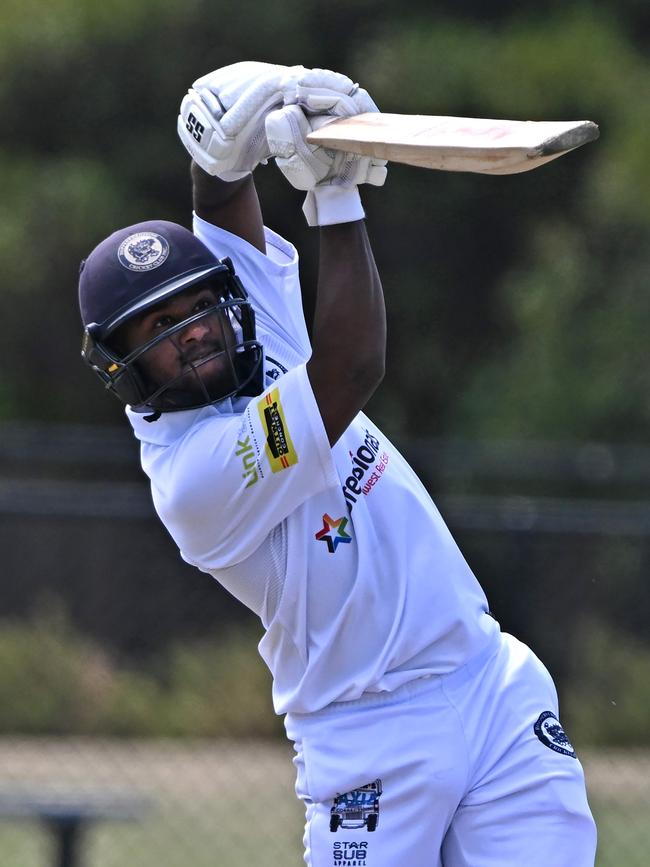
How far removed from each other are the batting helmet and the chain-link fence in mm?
3694

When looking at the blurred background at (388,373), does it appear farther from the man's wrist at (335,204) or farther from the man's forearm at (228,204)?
the man's wrist at (335,204)

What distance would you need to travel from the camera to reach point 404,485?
3127 millimetres

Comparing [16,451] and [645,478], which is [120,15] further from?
[645,478]

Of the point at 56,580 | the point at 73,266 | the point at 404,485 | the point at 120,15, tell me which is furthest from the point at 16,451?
the point at 404,485

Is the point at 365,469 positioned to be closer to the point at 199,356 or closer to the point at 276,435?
the point at 276,435

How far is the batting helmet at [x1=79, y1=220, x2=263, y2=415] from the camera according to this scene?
2.99m

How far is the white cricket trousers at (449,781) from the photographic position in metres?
2.98

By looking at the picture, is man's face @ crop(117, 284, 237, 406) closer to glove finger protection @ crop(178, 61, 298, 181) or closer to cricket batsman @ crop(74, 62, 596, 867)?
cricket batsman @ crop(74, 62, 596, 867)

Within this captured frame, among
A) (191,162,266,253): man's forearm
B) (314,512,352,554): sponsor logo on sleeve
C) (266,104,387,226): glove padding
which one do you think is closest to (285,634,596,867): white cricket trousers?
(314,512,352,554): sponsor logo on sleeve

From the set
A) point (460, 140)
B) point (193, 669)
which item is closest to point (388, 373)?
point (193, 669)

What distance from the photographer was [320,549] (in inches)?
119

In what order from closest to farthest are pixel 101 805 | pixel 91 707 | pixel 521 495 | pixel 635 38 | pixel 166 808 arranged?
pixel 101 805
pixel 166 808
pixel 91 707
pixel 521 495
pixel 635 38

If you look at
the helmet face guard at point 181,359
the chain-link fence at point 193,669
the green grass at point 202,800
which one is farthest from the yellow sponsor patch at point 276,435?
the chain-link fence at point 193,669

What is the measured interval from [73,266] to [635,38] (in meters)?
4.76
